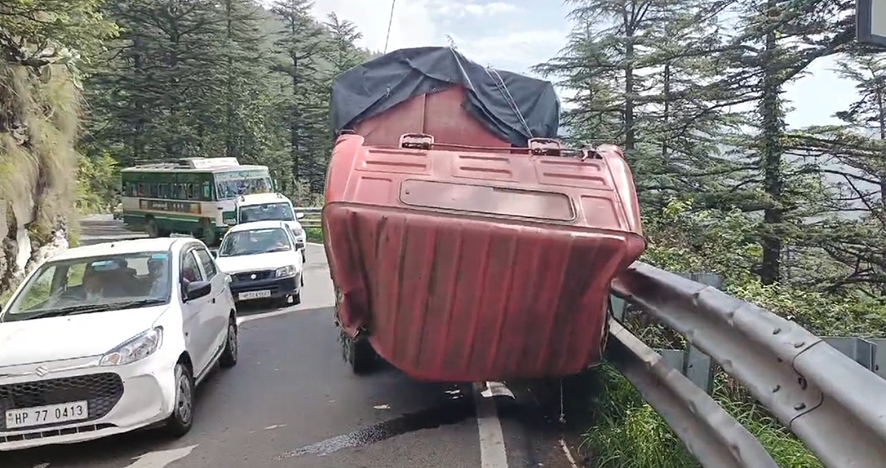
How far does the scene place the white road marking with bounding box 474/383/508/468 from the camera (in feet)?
15.5

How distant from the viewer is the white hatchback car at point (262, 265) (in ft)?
40.6

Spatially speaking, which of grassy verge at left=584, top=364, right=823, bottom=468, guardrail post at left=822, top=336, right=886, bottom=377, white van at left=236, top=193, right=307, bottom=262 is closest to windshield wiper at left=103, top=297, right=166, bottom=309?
grassy verge at left=584, top=364, right=823, bottom=468

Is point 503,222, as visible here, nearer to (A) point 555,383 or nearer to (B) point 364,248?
(B) point 364,248

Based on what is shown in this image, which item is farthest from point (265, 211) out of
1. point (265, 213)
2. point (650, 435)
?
point (650, 435)

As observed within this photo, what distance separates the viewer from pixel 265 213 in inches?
848

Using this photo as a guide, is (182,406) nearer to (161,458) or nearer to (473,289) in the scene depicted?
(161,458)

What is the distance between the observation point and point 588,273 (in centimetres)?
416

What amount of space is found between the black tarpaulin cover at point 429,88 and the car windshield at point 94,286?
242cm

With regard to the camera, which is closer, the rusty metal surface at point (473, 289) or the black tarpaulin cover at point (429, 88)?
the rusty metal surface at point (473, 289)

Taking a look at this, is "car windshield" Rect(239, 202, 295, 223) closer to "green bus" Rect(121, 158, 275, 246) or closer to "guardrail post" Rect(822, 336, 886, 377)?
"green bus" Rect(121, 158, 275, 246)

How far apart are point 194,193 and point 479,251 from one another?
25188 mm

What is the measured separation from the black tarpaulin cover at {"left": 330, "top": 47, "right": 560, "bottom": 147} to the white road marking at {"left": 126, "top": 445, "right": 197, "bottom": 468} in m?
3.57

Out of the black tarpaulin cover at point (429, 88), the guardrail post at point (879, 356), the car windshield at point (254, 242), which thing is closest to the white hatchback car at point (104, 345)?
the black tarpaulin cover at point (429, 88)

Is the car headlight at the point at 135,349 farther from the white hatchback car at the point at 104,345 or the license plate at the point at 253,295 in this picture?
the license plate at the point at 253,295
